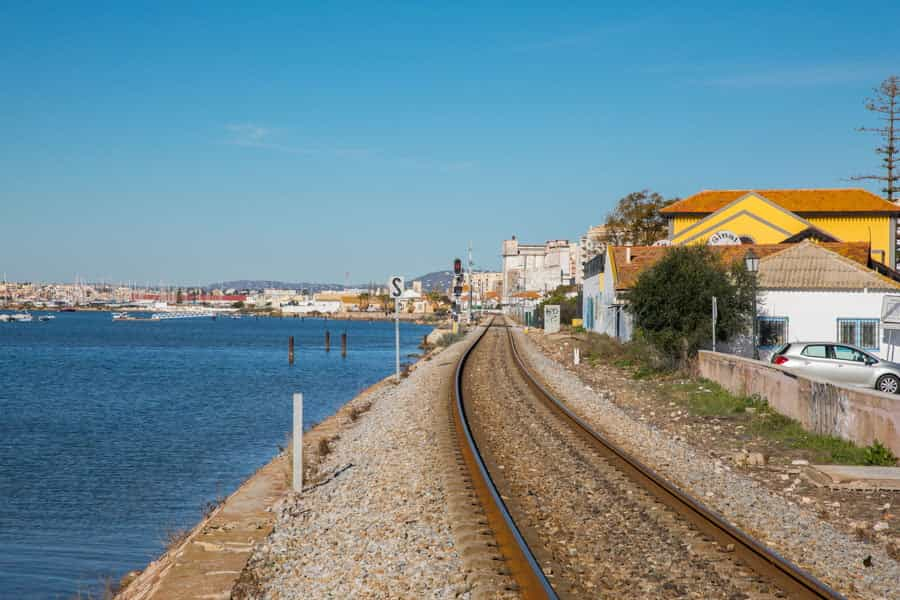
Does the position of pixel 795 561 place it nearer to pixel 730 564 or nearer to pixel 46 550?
pixel 730 564

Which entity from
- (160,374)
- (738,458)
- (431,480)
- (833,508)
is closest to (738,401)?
(738,458)

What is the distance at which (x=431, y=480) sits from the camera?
12539mm

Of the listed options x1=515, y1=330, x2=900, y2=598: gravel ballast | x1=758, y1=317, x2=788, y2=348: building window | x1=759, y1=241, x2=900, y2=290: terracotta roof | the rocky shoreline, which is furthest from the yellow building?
the rocky shoreline

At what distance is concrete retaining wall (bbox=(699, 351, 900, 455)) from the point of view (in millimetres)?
15148

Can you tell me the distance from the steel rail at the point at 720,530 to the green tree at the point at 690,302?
55.4 feet

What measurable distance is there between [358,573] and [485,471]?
15.8 ft

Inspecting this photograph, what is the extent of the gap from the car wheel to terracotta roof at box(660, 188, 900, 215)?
126 feet

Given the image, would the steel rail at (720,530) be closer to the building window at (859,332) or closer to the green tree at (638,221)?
the building window at (859,332)

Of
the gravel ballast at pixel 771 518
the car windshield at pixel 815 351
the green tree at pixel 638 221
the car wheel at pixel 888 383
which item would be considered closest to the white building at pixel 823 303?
the car wheel at pixel 888 383

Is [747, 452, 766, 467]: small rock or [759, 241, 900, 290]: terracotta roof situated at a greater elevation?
[759, 241, 900, 290]: terracotta roof

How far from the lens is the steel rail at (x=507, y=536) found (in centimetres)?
744

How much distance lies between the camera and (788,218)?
56.2 m

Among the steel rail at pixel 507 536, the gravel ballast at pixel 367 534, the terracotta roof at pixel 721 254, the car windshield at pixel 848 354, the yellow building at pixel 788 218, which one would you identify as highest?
the yellow building at pixel 788 218

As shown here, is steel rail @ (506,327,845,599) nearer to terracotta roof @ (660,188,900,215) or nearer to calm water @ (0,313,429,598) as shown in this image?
calm water @ (0,313,429,598)
